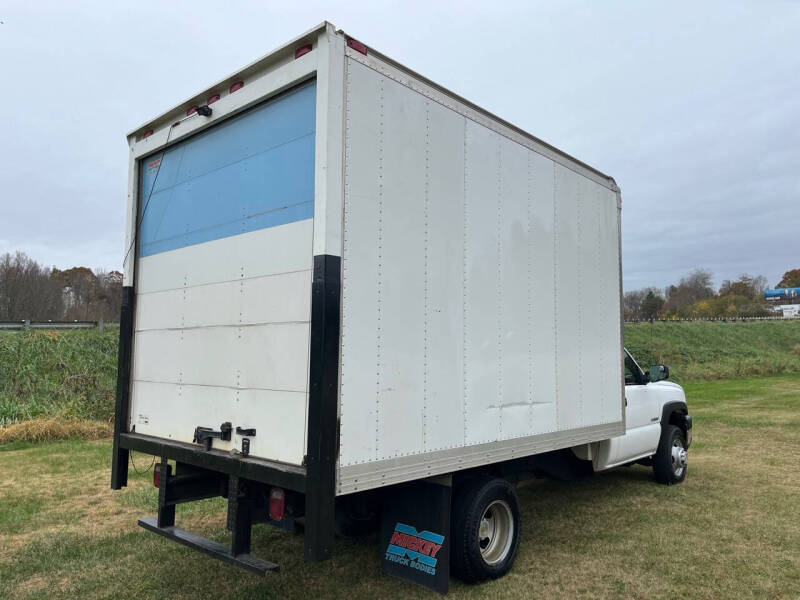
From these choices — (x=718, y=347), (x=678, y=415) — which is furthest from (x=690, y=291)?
(x=678, y=415)

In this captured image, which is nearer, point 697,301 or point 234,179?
point 234,179

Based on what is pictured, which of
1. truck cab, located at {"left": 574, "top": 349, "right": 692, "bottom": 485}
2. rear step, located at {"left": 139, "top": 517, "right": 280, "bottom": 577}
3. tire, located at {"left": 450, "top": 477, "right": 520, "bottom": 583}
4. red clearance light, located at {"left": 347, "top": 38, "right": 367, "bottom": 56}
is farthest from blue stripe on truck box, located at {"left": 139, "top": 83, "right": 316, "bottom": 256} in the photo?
truck cab, located at {"left": 574, "top": 349, "right": 692, "bottom": 485}

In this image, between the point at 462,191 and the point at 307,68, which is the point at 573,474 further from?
the point at 307,68

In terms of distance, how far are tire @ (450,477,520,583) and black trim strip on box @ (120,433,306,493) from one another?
4.97ft

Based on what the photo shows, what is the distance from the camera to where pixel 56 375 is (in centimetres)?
1322

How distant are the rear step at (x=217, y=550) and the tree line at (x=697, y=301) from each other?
48.2 m

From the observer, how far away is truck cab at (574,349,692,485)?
6.08m

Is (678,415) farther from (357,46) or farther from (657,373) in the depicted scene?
(357,46)

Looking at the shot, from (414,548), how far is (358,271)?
2018mm

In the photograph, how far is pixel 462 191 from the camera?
13.9 ft

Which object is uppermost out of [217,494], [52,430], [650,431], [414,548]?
[650,431]

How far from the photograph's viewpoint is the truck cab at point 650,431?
6079 mm

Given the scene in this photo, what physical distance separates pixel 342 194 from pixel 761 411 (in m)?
14.9

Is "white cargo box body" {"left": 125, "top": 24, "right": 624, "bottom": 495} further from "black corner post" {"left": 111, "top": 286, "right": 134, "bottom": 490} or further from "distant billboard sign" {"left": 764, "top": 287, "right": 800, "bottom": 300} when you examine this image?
"distant billboard sign" {"left": 764, "top": 287, "right": 800, "bottom": 300}
